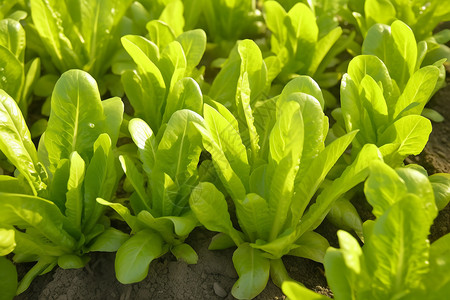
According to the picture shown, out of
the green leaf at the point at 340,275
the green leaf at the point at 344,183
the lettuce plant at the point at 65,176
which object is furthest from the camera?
the lettuce plant at the point at 65,176

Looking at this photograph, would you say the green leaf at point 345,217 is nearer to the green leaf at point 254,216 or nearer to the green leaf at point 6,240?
the green leaf at point 254,216

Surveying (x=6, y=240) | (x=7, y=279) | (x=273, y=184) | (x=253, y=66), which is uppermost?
(x=253, y=66)

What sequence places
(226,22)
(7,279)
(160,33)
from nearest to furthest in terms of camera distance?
(7,279) < (160,33) < (226,22)

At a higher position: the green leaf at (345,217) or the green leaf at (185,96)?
the green leaf at (185,96)

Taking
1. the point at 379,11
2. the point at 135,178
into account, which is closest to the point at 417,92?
the point at 379,11

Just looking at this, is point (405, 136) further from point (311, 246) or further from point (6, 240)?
point (6, 240)

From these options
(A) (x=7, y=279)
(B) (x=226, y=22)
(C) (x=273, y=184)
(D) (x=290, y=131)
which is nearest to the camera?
(D) (x=290, y=131)

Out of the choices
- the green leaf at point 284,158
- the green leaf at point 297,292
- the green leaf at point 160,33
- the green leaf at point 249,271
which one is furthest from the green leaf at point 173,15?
the green leaf at point 297,292
